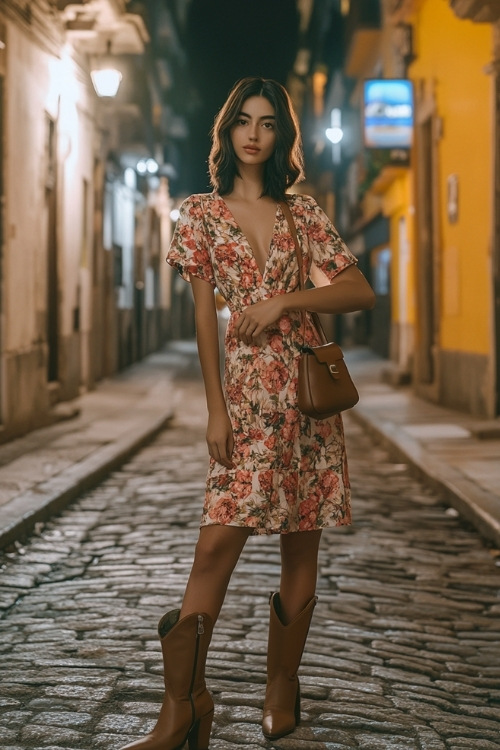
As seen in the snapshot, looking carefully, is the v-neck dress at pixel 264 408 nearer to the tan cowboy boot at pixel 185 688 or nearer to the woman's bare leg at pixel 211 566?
the woman's bare leg at pixel 211 566

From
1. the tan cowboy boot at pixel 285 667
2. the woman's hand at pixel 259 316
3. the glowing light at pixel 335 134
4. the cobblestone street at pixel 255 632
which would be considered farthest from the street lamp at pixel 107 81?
the glowing light at pixel 335 134

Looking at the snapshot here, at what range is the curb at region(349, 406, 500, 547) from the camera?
695 centimetres

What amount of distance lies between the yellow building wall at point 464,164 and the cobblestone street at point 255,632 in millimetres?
5570

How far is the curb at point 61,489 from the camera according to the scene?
683 cm

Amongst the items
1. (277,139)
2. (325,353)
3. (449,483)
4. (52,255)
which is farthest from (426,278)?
(325,353)

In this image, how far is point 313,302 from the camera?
3.39 m

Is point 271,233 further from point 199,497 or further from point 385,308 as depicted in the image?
point 385,308

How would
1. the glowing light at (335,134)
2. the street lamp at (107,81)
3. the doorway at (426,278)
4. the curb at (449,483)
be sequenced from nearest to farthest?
1. the curb at (449,483)
2. the street lamp at (107,81)
3. the doorway at (426,278)
4. the glowing light at (335,134)

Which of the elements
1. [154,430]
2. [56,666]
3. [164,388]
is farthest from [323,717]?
[164,388]

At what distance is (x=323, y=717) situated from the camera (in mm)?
3703

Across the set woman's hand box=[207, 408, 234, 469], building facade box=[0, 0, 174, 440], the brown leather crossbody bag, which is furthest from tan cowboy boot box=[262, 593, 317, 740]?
building facade box=[0, 0, 174, 440]

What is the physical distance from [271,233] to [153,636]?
1.99 meters

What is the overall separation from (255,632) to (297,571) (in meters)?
1.32

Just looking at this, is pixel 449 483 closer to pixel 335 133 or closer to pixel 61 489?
pixel 61 489
